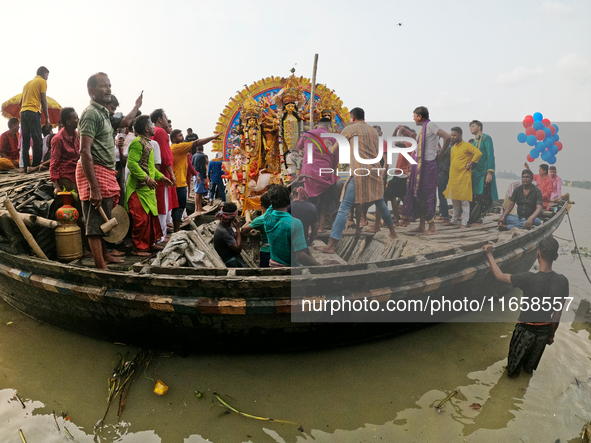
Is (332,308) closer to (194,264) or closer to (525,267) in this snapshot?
(194,264)

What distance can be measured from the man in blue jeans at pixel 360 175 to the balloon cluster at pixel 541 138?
143 inches

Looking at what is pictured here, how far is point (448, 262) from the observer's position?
10.3 feet

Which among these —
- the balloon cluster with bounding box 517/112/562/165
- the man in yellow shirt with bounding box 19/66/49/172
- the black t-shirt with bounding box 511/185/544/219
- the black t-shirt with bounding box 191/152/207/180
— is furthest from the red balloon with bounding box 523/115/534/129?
the man in yellow shirt with bounding box 19/66/49/172

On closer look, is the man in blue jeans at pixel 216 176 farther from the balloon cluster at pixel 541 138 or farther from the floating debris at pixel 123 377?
the balloon cluster at pixel 541 138

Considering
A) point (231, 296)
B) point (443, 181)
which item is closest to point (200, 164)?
point (443, 181)

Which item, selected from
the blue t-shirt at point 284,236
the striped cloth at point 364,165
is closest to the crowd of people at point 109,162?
the blue t-shirt at point 284,236

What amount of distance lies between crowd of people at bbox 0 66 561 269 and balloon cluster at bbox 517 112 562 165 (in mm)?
1203

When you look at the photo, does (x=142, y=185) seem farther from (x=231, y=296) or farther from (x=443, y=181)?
(x=443, y=181)

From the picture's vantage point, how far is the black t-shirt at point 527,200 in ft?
15.2

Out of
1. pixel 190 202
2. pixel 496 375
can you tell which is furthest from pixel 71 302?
pixel 190 202

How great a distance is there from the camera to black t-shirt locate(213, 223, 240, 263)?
3504 mm

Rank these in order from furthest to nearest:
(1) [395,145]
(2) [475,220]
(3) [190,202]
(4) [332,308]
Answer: (3) [190,202], (2) [475,220], (1) [395,145], (4) [332,308]

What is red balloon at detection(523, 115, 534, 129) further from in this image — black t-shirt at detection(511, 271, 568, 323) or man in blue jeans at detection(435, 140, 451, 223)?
black t-shirt at detection(511, 271, 568, 323)

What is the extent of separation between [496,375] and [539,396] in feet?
1.03
